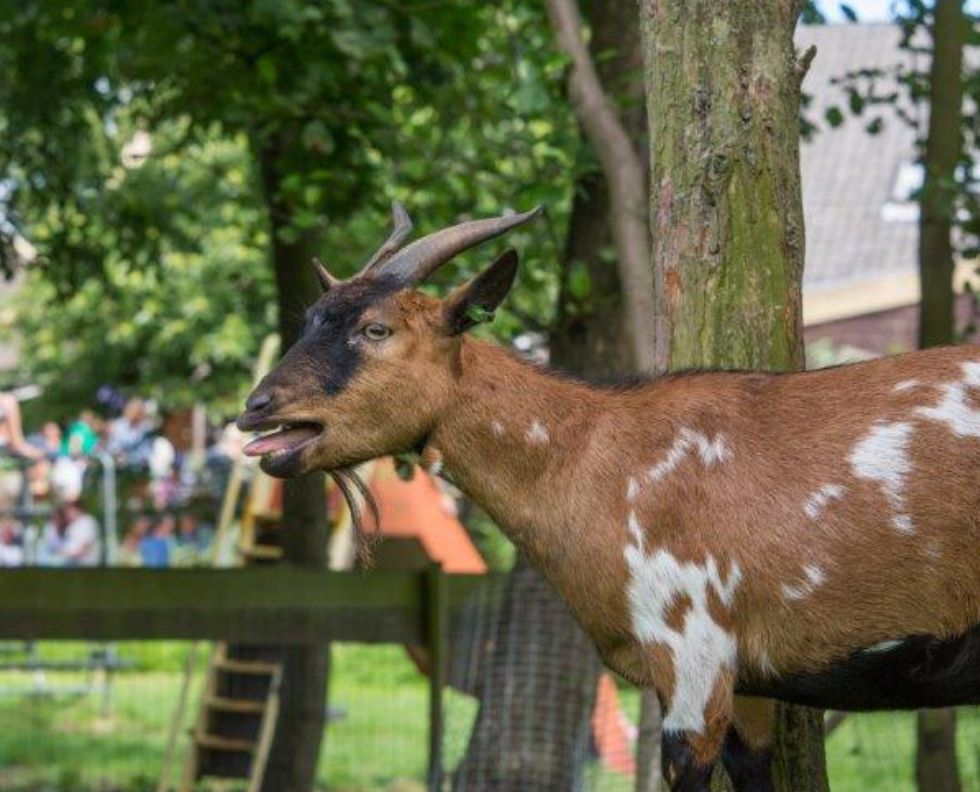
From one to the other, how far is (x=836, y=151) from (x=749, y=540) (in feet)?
110

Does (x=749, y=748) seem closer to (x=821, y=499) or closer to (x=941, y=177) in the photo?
(x=821, y=499)

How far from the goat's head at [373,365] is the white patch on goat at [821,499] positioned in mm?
918

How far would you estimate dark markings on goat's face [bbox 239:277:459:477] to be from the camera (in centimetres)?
515

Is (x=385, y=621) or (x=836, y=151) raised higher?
(x=836, y=151)

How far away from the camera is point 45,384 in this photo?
30891 mm

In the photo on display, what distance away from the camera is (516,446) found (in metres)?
5.34

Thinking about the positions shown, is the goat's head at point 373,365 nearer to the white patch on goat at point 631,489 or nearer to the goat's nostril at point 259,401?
the goat's nostril at point 259,401

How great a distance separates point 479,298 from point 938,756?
14.4ft

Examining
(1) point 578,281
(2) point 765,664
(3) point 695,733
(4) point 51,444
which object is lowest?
(4) point 51,444

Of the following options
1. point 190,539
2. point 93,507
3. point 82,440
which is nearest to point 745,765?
point 190,539

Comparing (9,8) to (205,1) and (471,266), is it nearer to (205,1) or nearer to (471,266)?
(205,1)

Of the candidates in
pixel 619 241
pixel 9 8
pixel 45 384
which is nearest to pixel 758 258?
pixel 619 241

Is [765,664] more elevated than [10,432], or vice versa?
[765,664]

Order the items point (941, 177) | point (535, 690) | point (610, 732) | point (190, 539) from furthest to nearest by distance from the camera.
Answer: point (190, 539) → point (610, 732) → point (535, 690) → point (941, 177)
